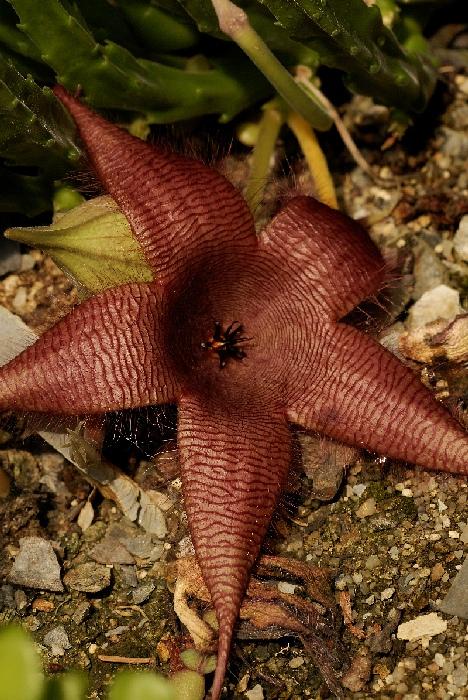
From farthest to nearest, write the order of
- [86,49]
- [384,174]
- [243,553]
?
1. [384,174]
2. [86,49]
3. [243,553]

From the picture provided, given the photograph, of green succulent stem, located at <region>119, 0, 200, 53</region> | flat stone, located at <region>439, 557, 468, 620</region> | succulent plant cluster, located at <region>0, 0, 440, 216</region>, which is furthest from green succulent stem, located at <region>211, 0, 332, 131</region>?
flat stone, located at <region>439, 557, 468, 620</region>

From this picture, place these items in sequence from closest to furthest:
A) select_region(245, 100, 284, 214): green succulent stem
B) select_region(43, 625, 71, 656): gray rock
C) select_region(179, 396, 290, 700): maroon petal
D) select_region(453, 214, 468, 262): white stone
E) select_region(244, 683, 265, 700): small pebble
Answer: select_region(179, 396, 290, 700): maroon petal < select_region(244, 683, 265, 700): small pebble < select_region(43, 625, 71, 656): gray rock < select_region(245, 100, 284, 214): green succulent stem < select_region(453, 214, 468, 262): white stone

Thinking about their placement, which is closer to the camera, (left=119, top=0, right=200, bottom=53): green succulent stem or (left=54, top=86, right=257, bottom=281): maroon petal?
(left=54, top=86, right=257, bottom=281): maroon petal

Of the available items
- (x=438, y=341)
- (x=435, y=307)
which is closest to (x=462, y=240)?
(x=435, y=307)

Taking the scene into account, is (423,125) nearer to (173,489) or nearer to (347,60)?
(347,60)

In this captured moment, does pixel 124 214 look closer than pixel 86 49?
Yes

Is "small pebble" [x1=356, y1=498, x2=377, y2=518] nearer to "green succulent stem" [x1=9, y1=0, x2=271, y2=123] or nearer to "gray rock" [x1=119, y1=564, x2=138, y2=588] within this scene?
"gray rock" [x1=119, y1=564, x2=138, y2=588]

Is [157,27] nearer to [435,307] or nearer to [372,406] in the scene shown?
[435,307]

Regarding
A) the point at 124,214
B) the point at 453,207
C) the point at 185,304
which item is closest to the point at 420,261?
the point at 453,207
